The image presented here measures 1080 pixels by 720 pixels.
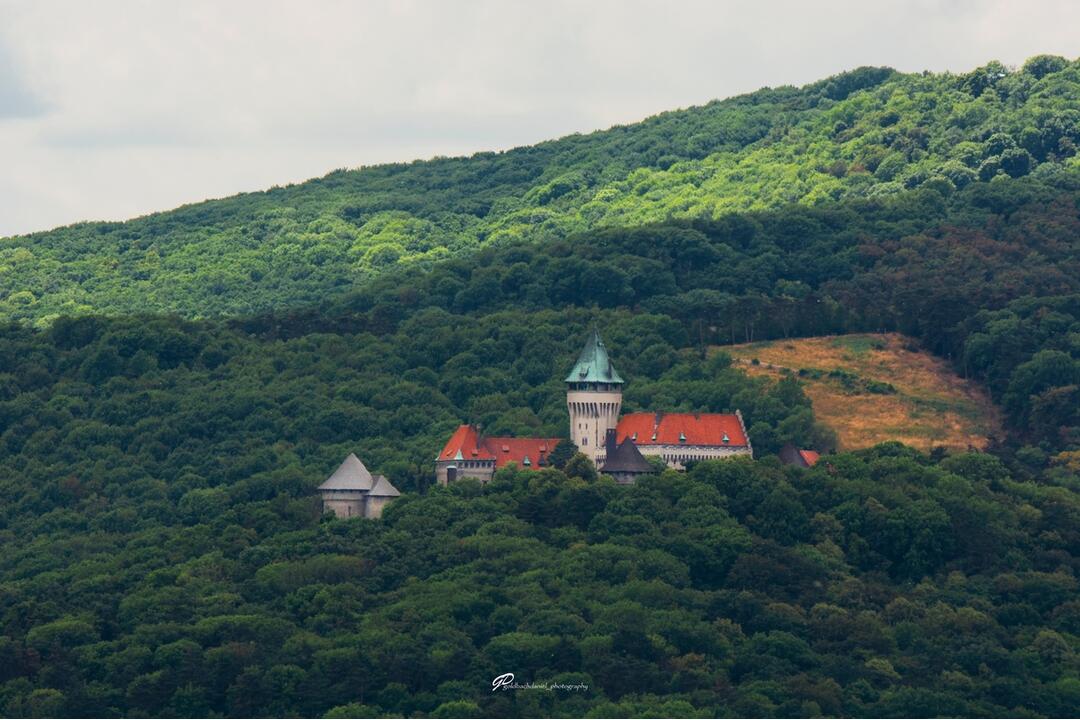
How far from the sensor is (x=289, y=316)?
18300cm

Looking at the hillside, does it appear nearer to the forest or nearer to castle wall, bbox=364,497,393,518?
the forest

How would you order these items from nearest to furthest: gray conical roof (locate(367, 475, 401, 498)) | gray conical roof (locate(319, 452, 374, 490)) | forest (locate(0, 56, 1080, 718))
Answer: forest (locate(0, 56, 1080, 718)), gray conical roof (locate(367, 475, 401, 498)), gray conical roof (locate(319, 452, 374, 490))

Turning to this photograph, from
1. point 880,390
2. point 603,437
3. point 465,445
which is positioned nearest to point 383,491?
point 465,445

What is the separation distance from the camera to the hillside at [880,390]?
15312 centimetres

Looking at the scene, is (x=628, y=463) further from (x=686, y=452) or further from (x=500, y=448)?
(x=500, y=448)

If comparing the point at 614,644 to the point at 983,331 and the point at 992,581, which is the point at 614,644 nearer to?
the point at 992,581

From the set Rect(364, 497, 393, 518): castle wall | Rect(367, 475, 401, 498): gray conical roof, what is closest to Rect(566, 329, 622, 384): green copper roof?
Rect(367, 475, 401, 498): gray conical roof

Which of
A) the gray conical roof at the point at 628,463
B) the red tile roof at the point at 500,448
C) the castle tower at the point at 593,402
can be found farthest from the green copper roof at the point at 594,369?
the gray conical roof at the point at 628,463

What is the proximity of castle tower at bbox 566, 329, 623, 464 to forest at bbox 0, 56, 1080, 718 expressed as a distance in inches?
161

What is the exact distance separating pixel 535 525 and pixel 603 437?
6856 millimetres

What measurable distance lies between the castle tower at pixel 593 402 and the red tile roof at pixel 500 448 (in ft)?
5.08

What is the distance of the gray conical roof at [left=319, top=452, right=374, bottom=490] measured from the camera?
138000 millimetres

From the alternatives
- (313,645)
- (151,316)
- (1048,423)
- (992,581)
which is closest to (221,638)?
(313,645)

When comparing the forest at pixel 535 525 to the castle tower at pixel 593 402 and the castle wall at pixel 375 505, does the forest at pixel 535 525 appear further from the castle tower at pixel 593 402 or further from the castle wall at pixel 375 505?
the castle tower at pixel 593 402
